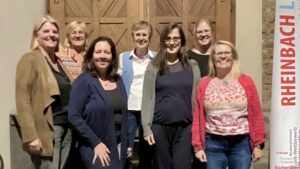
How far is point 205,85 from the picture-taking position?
5.98 m

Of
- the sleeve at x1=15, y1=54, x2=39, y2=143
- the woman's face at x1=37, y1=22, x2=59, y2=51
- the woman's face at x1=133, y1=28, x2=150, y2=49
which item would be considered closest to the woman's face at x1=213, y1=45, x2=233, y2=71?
the woman's face at x1=133, y1=28, x2=150, y2=49

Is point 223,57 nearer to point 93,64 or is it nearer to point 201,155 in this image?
point 201,155

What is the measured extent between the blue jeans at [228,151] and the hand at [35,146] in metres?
1.61

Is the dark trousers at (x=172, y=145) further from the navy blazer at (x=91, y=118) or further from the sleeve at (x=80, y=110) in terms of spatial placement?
the sleeve at (x=80, y=110)

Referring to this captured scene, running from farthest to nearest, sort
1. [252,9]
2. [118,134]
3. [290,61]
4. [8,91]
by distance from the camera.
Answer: [252,9] < [8,91] < [290,61] < [118,134]

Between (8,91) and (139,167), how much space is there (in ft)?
10.5

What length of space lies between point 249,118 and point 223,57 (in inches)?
25.4

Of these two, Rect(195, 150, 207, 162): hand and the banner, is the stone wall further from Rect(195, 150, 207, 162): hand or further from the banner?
Rect(195, 150, 207, 162): hand

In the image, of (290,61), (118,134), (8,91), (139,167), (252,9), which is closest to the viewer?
(118,134)

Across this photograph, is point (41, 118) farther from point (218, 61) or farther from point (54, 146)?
point (218, 61)

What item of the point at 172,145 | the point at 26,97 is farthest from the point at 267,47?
the point at 26,97

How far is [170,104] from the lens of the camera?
6113 mm

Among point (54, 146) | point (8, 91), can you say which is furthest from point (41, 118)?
point (8, 91)

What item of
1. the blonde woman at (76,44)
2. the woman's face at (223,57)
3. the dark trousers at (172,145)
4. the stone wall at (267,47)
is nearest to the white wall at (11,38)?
the stone wall at (267,47)
